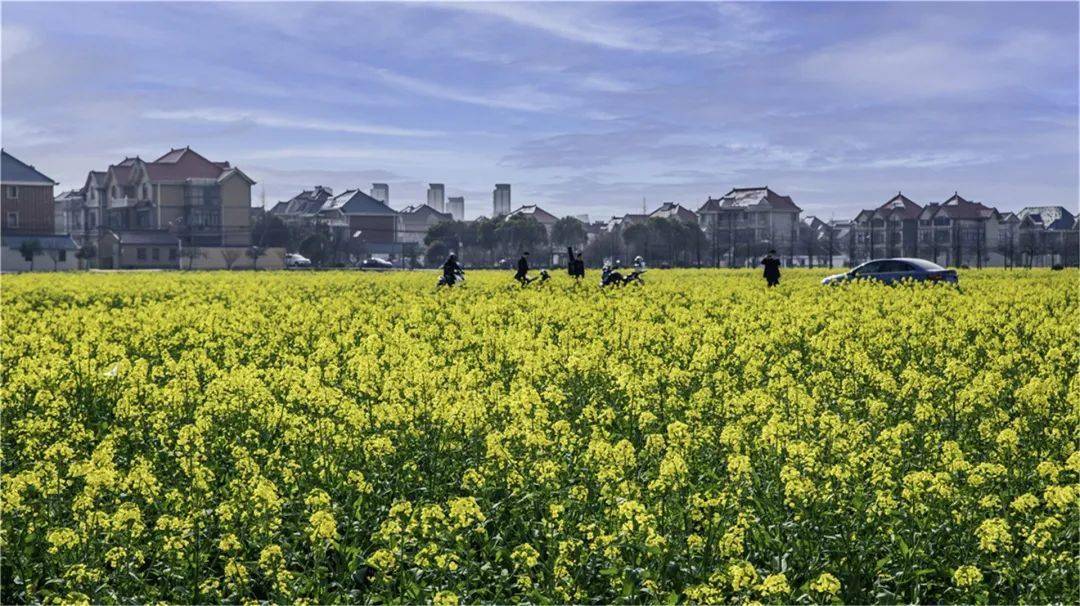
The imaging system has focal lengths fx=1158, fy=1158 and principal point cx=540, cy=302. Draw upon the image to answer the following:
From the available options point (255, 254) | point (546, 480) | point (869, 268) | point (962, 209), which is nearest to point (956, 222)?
point (962, 209)

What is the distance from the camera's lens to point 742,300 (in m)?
26.5

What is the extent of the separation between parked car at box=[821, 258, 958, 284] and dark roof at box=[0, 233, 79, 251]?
251ft

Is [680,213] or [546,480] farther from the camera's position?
[680,213]

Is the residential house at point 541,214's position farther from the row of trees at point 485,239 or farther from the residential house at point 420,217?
the row of trees at point 485,239

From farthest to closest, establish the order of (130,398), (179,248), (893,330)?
(179,248) < (893,330) < (130,398)

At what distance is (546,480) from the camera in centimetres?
795

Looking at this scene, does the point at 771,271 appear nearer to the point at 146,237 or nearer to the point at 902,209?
the point at 146,237

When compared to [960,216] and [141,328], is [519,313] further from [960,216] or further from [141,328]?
[960,216]

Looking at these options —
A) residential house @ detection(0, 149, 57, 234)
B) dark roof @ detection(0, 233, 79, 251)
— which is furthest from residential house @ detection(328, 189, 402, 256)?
dark roof @ detection(0, 233, 79, 251)

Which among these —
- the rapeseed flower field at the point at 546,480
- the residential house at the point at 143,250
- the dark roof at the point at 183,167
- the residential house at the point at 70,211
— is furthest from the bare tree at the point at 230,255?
the rapeseed flower field at the point at 546,480

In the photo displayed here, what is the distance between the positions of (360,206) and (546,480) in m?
132

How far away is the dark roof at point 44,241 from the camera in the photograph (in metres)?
94.5

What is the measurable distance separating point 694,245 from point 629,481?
105 m

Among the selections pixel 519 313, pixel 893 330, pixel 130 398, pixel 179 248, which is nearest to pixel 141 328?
pixel 519 313
